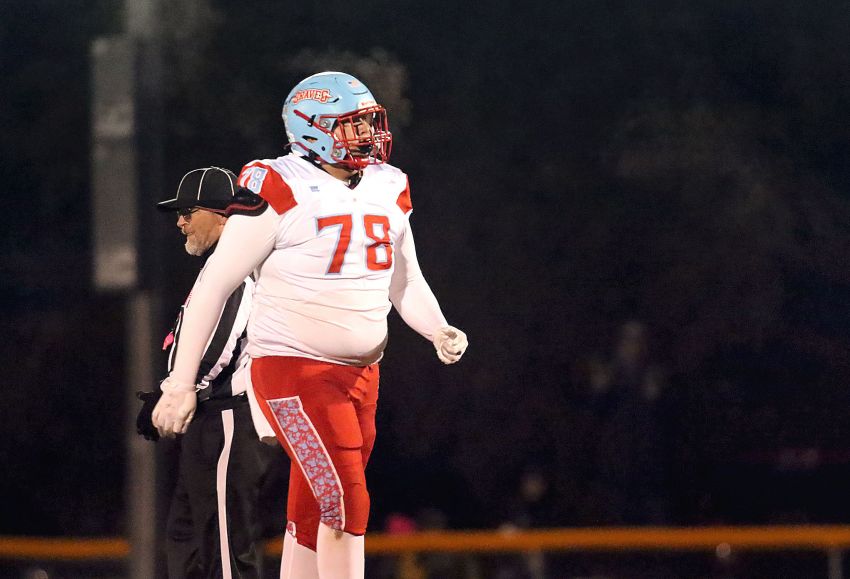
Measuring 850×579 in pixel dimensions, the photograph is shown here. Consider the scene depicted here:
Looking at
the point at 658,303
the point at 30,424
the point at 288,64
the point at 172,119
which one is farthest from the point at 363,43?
the point at 30,424

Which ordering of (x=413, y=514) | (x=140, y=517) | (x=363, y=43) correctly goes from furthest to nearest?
1. (x=363, y=43)
2. (x=413, y=514)
3. (x=140, y=517)

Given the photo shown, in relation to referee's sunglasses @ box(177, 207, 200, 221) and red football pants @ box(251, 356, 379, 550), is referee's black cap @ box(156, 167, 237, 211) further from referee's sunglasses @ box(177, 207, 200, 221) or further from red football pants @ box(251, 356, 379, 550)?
red football pants @ box(251, 356, 379, 550)

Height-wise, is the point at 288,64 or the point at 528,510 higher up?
the point at 288,64

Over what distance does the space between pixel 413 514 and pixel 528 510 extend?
0.67 m

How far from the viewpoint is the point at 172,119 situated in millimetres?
8836

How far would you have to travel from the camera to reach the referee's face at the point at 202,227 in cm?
516

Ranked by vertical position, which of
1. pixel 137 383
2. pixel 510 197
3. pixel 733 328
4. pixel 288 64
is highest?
pixel 288 64

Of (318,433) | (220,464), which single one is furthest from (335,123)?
(220,464)

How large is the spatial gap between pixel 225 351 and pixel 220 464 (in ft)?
1.16

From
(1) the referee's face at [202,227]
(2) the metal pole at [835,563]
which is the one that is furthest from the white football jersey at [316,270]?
(2) the metal pole at [835,563]

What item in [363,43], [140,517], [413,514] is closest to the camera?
[140,517]

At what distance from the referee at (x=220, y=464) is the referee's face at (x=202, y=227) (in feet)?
0.28

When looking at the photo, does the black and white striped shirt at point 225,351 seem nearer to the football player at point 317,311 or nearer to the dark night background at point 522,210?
the football player at point 317,311

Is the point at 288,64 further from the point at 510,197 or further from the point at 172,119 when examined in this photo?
the point at 510,197
